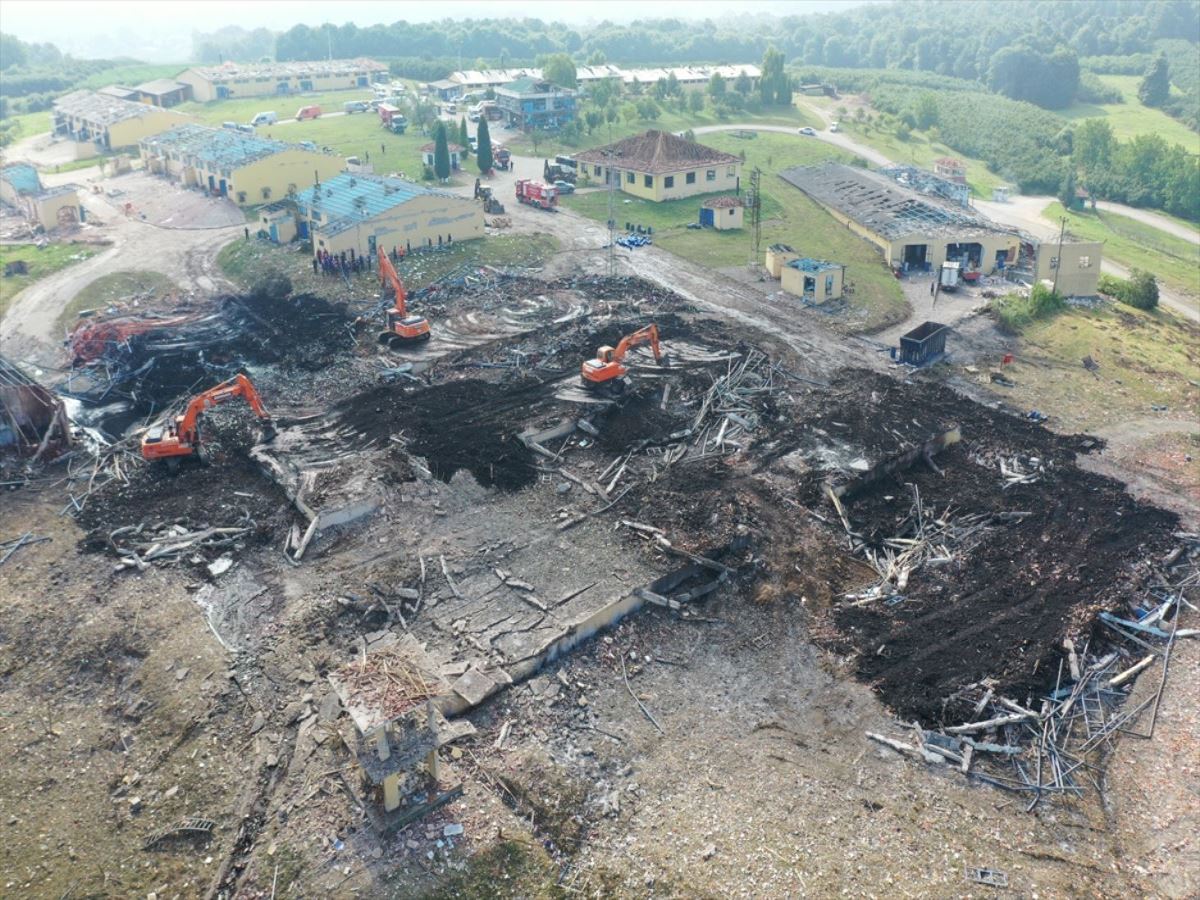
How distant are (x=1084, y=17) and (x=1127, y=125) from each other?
87.0 meters

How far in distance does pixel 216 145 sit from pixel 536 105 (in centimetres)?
2945

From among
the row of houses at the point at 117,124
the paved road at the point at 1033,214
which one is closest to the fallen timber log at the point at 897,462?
the paved road at the point at 1033,214

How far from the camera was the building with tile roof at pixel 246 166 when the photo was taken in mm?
58969

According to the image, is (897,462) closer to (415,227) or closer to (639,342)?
(639,342)

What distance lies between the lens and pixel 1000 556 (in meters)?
25.6

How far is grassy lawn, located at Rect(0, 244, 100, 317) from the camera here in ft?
152

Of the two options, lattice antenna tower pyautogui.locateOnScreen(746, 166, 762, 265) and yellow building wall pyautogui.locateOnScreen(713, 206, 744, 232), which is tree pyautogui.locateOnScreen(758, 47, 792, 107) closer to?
lattice antenna tower pyautogui.locateOnScreen(746, 166, 762, 265)

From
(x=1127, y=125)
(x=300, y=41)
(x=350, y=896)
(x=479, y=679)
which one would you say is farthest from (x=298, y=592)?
(x=300, y=41)

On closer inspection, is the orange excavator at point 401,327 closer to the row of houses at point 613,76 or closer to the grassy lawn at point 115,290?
the grassy lawn at point 115,290

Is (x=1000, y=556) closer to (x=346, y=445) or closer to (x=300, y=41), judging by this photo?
(x=346, y=445)

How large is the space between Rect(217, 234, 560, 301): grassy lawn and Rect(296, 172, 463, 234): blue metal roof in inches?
94.0

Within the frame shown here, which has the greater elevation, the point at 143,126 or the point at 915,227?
the point at 143,126

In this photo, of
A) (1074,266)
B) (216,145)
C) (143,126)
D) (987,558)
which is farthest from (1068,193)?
(143,126)

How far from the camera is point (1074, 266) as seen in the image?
4431 cm
